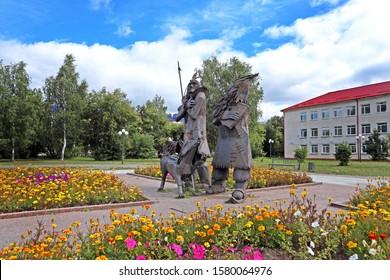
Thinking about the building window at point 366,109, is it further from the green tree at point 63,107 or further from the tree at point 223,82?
the green tree at point 63,107

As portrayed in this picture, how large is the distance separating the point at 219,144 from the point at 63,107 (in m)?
36.2

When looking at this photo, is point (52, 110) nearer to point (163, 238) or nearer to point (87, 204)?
point (87, 204)

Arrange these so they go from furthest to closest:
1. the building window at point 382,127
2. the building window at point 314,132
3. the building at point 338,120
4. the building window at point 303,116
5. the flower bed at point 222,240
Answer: the building window at point 303,116
the building window at point 314,132
the building at point 338,120
the building window at point 382,127
the flower bed at point 222,240

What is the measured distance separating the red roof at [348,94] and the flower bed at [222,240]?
4096cm

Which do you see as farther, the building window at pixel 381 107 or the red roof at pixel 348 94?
the red roof at pixel 348 94

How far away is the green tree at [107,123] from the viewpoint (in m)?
40.2

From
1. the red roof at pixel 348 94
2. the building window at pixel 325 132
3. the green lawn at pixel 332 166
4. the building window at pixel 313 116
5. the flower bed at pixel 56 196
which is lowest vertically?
the green lawn at pixel 332 166

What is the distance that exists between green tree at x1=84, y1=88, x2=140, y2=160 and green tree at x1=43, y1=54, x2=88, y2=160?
2.31 meters

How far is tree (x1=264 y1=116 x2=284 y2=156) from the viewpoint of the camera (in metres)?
60.7

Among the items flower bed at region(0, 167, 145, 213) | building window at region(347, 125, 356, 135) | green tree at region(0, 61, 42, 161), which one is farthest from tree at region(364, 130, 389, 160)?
green tree at region(0, 61, 42, 161)

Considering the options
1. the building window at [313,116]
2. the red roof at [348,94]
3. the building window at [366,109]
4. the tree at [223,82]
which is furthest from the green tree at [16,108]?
the building window at [366,109]

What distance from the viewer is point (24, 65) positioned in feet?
117

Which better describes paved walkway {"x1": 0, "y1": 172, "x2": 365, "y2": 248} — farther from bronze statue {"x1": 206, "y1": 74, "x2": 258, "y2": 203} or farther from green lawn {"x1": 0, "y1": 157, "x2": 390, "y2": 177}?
green lawn {"x1": 0, "y1": 157, "x2": 390, "y2": 177}
